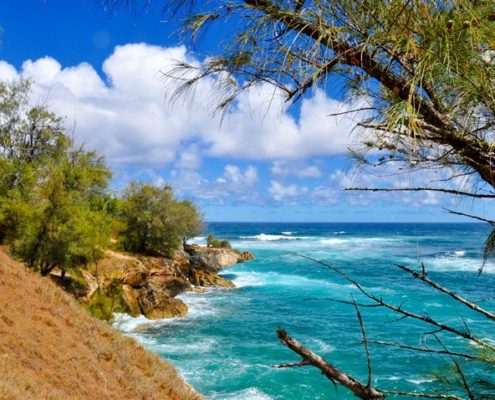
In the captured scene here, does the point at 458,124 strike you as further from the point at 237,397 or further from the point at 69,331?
the point at 237,397

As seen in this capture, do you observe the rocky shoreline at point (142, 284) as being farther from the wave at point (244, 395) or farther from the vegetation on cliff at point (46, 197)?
the wave at point (244, 395)

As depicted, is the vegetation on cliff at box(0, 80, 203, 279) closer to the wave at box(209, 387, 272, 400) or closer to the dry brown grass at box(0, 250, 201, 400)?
the dry brown grass at box(0, 250, 201, 400)

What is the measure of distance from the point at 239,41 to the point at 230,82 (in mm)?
308

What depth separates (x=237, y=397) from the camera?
14.7 meters

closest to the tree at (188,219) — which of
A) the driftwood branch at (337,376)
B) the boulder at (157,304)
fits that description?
the boulder at (157,304)

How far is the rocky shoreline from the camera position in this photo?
2342cm

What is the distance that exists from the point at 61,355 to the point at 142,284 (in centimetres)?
1829

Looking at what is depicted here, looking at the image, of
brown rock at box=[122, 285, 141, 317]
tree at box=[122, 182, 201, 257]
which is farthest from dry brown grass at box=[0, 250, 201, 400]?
tree at box=[122, 182, 201, 257]

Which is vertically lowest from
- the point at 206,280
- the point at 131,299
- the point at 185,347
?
the point at 185,347

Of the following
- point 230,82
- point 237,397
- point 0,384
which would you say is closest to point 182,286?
point 237,397

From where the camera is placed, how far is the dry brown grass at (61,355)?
8.31 m

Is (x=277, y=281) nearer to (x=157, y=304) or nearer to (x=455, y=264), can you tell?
(x=157, y=304)

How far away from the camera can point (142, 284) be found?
27.9m

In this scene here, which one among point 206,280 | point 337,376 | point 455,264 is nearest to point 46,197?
point 206,280
